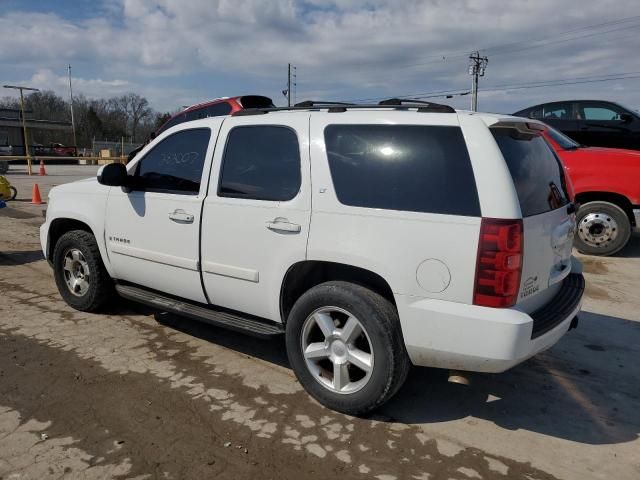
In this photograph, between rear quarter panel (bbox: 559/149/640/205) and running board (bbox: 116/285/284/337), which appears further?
rear quarter panel (bbox: 559/149/640/205)

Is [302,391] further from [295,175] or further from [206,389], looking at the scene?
[295,175]

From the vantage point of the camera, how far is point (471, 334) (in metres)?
2.80

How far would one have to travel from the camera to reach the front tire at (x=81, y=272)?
4.79 meters

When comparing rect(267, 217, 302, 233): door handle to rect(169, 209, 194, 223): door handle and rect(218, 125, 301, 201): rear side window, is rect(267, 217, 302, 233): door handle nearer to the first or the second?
rect(218, 125, 301, 201): rear side window

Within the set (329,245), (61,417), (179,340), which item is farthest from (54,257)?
(329,245)

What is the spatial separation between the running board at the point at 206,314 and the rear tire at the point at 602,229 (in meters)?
5.99

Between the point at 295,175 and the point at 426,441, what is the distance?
1.83m

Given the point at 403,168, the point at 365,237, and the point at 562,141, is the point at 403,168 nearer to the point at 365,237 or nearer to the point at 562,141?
the point at 365,237

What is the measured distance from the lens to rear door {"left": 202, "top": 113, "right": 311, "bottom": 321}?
135 inches

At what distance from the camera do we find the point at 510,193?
2.78 metres

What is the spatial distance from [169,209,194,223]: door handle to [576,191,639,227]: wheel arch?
20.2 ft

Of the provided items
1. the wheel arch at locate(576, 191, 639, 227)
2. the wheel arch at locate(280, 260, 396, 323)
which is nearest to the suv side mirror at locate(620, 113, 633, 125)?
the wheel arch at locate(576, 191, 639, 227)

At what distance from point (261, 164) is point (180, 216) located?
811mm

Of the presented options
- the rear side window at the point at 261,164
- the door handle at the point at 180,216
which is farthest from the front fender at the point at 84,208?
the rear side window at the point at 261,164
